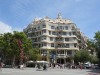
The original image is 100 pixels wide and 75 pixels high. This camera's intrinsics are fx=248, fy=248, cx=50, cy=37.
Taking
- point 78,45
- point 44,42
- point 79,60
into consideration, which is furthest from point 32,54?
point 78,45

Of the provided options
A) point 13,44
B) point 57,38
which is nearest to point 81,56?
point 57,38

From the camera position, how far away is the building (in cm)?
9406

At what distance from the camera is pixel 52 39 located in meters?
96.6

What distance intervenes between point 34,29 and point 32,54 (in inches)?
744

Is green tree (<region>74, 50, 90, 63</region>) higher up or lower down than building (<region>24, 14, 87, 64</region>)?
lower down

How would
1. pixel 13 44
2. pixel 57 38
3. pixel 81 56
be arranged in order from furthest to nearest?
1. pixel 57 38
2. pixel 81 56
3. pixel 13 44

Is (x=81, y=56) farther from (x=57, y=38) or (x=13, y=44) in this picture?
(x=13, y=44)

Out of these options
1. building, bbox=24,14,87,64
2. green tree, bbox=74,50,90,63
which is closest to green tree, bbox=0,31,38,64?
building, bbox=24,14,87,64

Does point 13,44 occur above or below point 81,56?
above

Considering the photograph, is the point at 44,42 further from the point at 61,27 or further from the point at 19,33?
the point at 19,33

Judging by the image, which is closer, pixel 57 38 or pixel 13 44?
pixel 13 44

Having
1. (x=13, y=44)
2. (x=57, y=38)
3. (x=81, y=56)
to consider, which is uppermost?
(x=57, y=38)

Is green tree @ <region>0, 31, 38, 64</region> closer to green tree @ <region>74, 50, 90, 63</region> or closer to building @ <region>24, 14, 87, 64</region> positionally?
building @ <region>24, 14, 87, 64</region>

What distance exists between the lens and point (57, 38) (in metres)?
97.3
